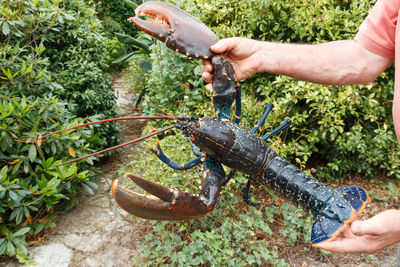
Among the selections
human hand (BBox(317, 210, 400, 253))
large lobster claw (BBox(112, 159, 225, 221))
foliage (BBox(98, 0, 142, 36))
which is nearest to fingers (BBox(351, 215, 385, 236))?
human hand (BBox(317, 210, 400, 253))

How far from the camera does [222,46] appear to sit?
192 centimetres

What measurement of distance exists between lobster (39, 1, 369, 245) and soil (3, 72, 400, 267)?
81cm

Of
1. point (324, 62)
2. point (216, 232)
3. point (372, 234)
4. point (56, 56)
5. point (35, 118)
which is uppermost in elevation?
point (324, 62)

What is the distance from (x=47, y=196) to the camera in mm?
2717

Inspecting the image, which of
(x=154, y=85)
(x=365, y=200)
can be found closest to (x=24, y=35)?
(x=154, y=85)

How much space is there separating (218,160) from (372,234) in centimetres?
114

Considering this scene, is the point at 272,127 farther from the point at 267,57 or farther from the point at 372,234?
the point at 372,234

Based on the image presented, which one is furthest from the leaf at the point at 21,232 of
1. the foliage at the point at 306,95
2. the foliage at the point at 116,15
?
the foliage at the point at 116,15

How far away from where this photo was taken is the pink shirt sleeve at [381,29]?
147cm

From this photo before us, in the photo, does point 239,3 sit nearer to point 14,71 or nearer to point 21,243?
point 14,71

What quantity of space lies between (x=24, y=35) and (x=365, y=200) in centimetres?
370

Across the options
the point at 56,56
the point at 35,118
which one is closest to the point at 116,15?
the point at 56,56

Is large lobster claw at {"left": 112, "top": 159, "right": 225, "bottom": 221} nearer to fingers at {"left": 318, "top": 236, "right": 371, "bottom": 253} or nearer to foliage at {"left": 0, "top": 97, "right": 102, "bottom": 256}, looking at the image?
fingers at {"left": 318, "top": 236, "right": 371, "bottom": 253}

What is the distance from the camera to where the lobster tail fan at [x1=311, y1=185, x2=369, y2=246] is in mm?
1869
